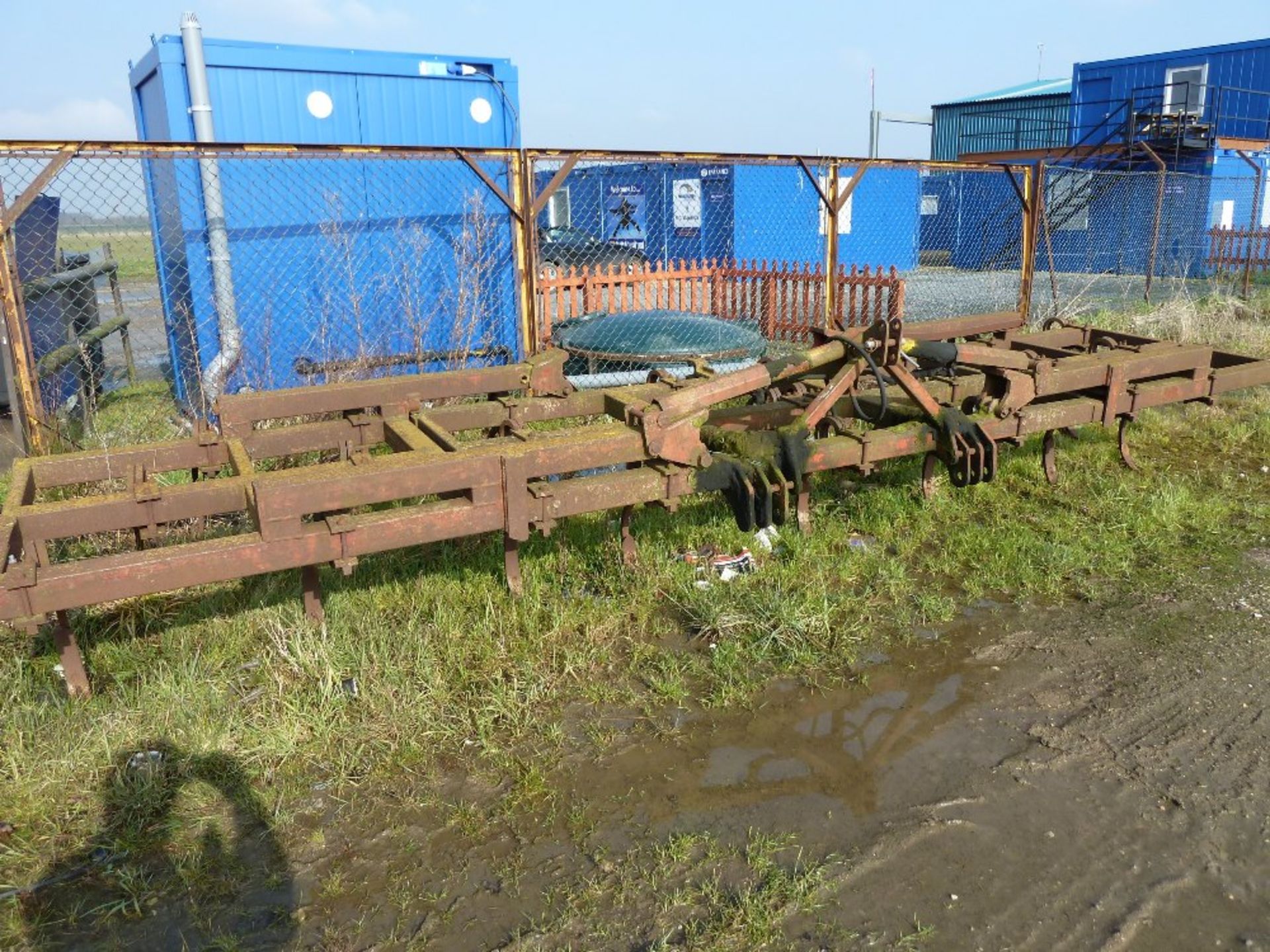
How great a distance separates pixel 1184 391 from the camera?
5316mm

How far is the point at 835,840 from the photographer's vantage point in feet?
9.47

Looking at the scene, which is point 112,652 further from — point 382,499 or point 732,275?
point 732,275

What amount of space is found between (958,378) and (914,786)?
8.83 feet

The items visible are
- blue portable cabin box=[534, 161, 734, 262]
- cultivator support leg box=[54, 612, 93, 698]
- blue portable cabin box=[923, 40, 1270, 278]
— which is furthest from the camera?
blue portable cabin box=[923, 40, 1270, 278]

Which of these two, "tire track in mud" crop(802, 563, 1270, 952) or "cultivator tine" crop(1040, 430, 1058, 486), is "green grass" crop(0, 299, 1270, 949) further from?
"tire track in mud" crop(802, 563, 1270, 952)

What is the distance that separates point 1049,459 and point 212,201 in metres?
6.56

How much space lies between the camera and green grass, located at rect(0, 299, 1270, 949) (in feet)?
10.6

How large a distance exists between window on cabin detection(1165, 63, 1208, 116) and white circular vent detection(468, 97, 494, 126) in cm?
2259

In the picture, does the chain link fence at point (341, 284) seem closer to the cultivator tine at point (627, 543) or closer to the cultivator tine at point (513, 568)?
the cultivator tine at point (627, 543)

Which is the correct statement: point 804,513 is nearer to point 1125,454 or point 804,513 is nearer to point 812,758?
point 812,758

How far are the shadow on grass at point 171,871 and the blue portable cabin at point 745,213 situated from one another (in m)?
13.2

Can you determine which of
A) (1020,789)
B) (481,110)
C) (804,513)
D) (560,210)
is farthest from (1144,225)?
(1020,789)

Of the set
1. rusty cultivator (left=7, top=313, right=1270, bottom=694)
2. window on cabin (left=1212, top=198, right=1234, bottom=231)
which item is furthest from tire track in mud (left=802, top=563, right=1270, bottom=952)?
window on cabin (left=1212, top=198, right=1234, bottom=231)

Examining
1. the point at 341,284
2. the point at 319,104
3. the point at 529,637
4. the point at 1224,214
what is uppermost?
the point at 319,104
